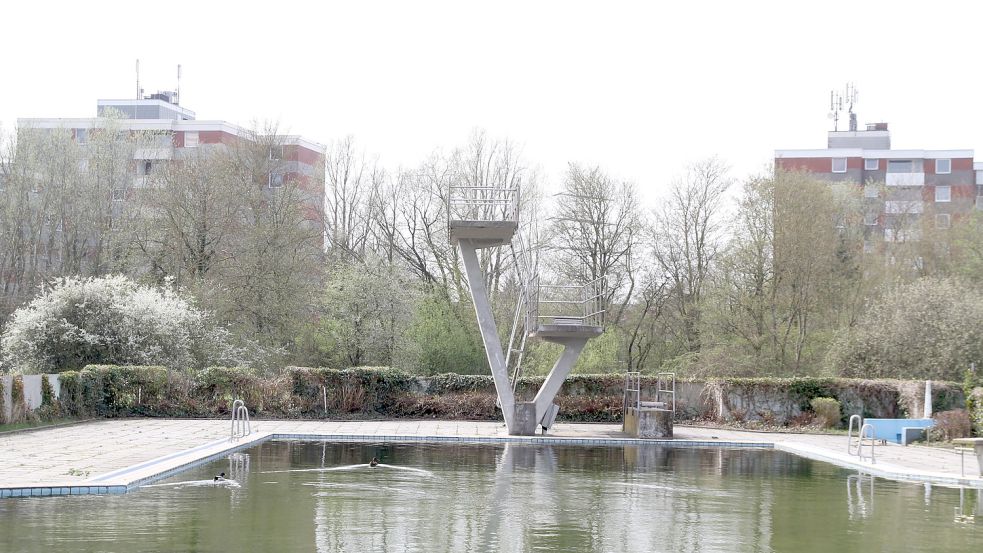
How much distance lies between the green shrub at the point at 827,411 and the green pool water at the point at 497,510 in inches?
328

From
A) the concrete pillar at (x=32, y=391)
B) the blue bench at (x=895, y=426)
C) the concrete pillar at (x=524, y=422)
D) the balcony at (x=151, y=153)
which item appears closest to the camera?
the concrete pillar at (x=32, y=391)

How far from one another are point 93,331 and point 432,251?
1562cm

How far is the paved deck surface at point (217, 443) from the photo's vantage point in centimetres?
1483

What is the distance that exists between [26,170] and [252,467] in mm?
27953

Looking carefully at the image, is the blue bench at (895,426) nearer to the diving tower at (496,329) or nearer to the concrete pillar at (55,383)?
the diving tower at (496,329)

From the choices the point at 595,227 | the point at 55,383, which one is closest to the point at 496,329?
the point at 55,383

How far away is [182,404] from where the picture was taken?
90.1 ft

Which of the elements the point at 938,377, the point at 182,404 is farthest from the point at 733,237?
the point at 182,404

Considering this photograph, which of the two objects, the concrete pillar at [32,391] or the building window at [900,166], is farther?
the building window at [900,166]

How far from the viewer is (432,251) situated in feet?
136

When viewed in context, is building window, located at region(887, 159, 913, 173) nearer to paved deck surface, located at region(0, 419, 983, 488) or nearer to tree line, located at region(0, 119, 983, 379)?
tree line, located at region(0, 119, 983, 379)

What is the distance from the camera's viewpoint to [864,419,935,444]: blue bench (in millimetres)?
23047

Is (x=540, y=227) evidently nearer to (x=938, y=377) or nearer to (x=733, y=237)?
(x=733, y=237)

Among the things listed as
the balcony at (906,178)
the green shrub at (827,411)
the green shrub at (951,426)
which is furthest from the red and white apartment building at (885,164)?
the green shrub at (951,426)
